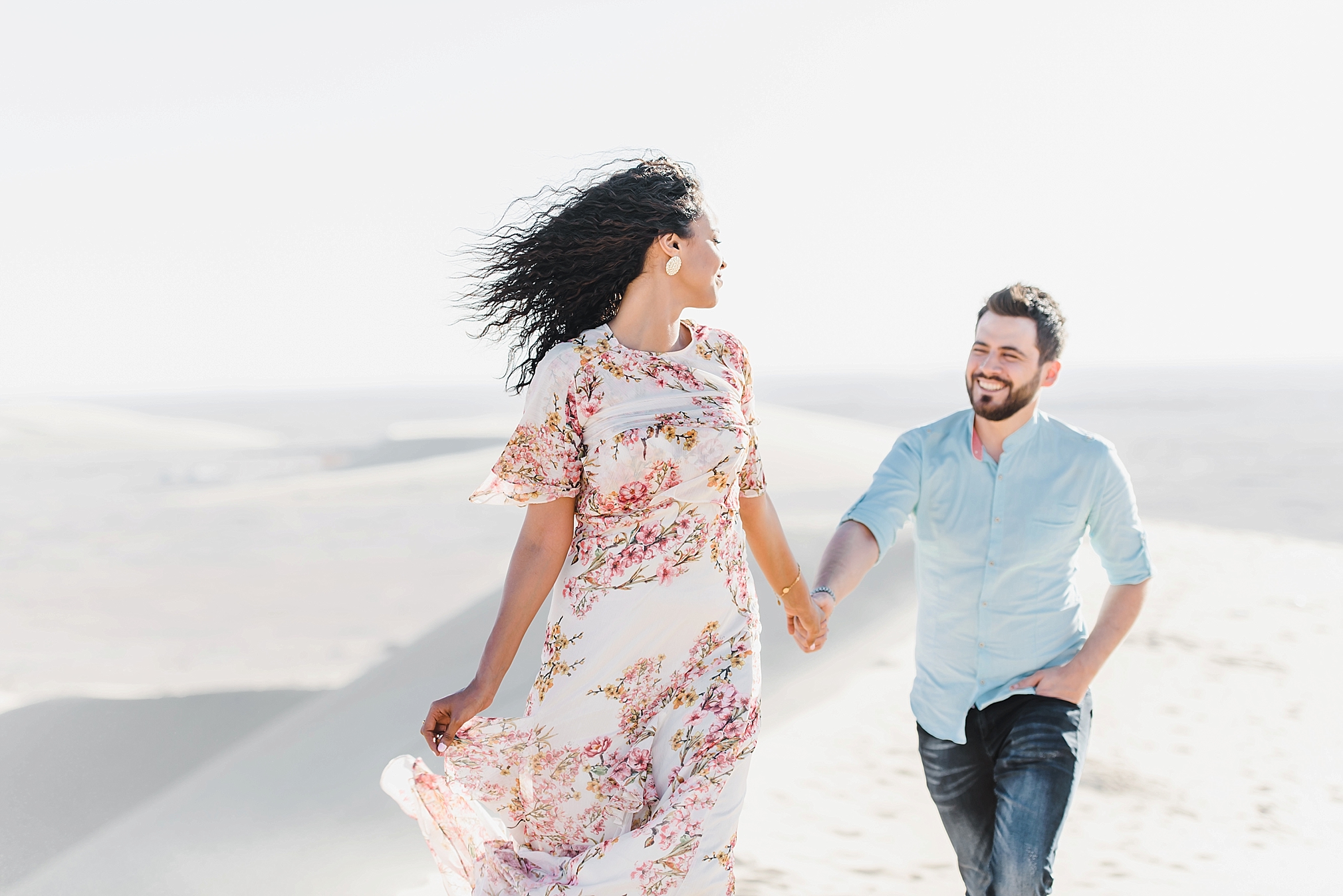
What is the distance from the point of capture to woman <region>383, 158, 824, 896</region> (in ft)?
8.20

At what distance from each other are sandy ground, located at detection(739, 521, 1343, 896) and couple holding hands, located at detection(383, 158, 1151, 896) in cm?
163

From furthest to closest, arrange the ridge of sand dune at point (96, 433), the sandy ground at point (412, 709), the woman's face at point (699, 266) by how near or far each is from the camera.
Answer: the ridge of sand dune at point (96, 433), the sandy ground at point (412, 709), the woman's face at point (699, 266)

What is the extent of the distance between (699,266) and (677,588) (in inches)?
33.9

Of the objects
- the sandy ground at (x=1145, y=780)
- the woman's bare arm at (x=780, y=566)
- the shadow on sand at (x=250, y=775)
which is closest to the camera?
the woman's bare arm at (x=780, y=566)

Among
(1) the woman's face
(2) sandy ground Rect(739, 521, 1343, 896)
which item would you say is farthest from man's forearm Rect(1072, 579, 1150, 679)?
(2) sandy ground Rect(739, 521, 1343, 896)

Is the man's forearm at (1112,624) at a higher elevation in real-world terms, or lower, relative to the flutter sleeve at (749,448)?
lower

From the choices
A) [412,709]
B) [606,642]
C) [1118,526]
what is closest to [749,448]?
[606,642]

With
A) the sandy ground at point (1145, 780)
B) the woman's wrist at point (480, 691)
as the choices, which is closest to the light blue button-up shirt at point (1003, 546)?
the woman's wrist at point (480, 691)

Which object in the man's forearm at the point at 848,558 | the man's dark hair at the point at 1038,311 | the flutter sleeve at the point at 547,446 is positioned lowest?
the man's forearm at the point at 848,558

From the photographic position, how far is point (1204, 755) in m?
5.77

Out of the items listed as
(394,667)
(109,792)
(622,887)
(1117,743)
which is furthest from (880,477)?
(394,667)

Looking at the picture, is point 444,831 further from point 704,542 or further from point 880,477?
point 880,477

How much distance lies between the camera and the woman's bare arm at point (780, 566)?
290cm

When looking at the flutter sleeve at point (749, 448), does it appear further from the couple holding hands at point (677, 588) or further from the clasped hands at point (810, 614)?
the clasped hands at point (810, 614)
